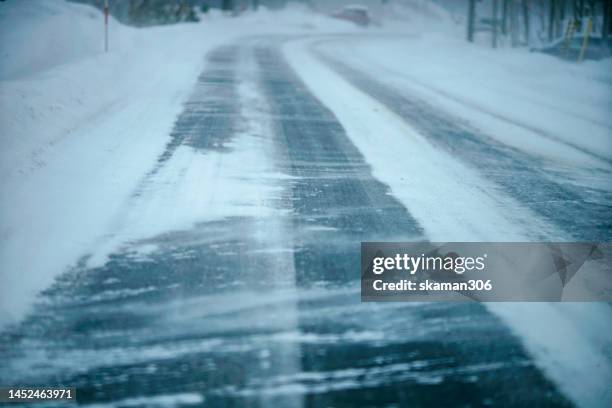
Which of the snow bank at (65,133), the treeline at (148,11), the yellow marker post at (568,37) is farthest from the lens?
the treeline at (148,11)

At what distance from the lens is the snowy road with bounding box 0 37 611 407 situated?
2.28 meters

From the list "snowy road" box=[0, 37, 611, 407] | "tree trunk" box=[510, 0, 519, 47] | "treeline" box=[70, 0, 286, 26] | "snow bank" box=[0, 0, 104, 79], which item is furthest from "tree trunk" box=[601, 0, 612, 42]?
"treeline" box=[70, 0, 286, 26]

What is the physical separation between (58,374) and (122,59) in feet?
33.4

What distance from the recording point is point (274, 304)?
2.84 metres

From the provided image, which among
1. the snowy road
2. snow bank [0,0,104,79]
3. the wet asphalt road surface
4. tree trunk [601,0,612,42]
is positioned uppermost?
tree trunk [601,0,612,42]

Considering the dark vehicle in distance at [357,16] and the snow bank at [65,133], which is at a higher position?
the dark vehicle in distance at [357,16]

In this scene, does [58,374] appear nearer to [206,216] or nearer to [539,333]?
[206,216]

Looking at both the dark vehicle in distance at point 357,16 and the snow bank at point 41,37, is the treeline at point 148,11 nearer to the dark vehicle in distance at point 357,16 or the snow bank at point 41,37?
the snow bank at point 41,37

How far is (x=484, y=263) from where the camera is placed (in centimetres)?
333

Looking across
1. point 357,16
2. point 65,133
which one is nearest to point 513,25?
point 357,16

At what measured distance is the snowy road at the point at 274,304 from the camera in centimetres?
228

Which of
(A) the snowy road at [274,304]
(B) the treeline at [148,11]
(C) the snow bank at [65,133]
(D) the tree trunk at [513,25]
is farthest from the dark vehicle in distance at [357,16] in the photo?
→ (A) the snowy road at [274,304]

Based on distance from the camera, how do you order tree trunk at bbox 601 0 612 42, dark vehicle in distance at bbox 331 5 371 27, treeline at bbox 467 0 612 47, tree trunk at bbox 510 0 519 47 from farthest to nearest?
1. dark vehicle in distance at bbox 331 5 371 27
2. tree trunk at bbox 510 0 519 47
3. treeline at bbox 467 0 612 47
4. tree trunk at bbox 601 0 612 42

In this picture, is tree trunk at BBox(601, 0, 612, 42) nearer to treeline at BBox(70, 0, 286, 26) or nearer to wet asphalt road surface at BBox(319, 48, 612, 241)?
wet asphalt road surface at BBox(319, 48, 612, 241)
